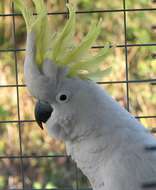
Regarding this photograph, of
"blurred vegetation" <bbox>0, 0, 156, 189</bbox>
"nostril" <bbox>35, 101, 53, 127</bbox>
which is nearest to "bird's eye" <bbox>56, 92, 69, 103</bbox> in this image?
"nostril" <bbox>35, 101, 53, 127</bbox>

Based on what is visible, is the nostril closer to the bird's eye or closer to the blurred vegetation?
the bird's eye

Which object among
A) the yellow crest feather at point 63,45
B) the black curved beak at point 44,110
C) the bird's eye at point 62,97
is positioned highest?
the yellow crest feather at point 63,45

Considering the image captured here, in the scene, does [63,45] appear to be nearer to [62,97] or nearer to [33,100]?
[62,97]

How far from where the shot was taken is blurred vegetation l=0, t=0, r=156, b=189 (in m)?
2.45

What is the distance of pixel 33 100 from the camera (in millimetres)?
2457

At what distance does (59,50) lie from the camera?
1.29 metres

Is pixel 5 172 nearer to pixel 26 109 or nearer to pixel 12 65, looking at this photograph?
pixel 26 109

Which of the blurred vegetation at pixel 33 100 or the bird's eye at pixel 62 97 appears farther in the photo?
the blurred vegetation at pixel 33 100

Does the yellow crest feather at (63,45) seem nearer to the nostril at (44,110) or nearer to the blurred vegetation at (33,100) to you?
the nostril at (44,110)

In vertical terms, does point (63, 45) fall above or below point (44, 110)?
above

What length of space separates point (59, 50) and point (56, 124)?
0.51ft

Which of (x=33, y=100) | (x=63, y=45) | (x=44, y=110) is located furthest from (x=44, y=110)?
(x=33, y=100)

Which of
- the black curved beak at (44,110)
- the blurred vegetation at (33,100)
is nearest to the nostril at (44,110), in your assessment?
the black curved beak at (44,110)

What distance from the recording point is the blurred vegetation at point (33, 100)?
245cm
